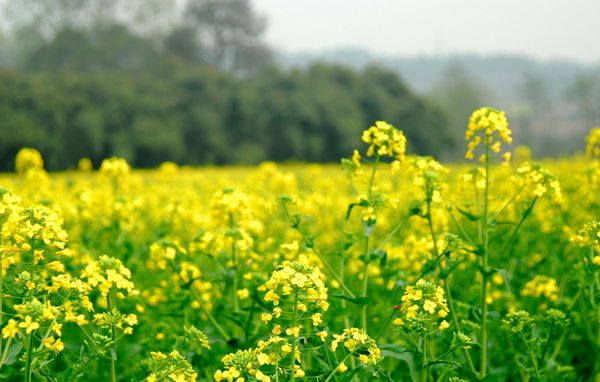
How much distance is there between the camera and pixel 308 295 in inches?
76.2

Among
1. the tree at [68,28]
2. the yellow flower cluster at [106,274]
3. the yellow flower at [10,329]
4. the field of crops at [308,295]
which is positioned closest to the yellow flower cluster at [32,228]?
the field of crops at [308,295]

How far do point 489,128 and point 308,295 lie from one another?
1.51 metres

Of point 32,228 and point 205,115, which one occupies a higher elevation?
point 205,115

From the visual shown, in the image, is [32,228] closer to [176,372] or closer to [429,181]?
[176,372]

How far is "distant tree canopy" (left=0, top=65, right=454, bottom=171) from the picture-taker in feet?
81.8

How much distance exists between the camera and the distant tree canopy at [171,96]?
2536cm

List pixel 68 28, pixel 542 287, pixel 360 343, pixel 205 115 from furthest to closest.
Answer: pixel 68 28, pixel 205 115, pixel 542 287, pixel 360 343

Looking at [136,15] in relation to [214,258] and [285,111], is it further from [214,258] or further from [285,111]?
[214,258]

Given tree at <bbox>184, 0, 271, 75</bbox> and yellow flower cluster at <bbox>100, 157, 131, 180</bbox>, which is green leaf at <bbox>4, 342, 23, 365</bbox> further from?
tree at <bbox>184, 0, 271, 75</bbox>

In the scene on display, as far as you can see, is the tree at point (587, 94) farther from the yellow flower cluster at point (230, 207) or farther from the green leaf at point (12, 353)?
the green leaf at point (12, 353)

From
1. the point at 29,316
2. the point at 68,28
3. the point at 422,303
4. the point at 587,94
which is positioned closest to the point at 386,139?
the point at 422,303

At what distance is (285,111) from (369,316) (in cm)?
2789

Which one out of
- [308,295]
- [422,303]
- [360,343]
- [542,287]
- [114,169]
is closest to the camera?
[308,295]

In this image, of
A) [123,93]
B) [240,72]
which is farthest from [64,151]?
[240,72]
